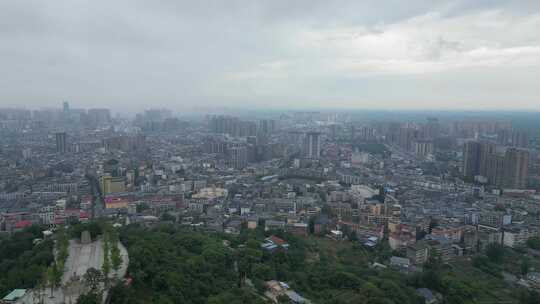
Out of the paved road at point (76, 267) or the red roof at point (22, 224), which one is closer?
the paved road at point (76, 267)

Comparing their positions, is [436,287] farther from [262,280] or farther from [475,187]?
[475,187]

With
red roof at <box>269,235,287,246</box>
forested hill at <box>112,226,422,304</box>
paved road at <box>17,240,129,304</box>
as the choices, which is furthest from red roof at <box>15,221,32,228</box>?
red roof at <box>269,235,287,246</box>

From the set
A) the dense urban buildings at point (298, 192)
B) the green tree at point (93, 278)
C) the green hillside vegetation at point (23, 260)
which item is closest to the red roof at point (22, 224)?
the dense urban buildings at point (298, 192)

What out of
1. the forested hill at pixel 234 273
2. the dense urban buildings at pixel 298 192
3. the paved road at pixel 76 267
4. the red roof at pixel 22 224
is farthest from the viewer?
the red roof at pixel 22 224

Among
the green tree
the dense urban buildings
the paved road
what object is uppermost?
the green tree

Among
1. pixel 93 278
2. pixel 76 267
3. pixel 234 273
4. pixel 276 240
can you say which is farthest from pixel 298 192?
pixel 93 278

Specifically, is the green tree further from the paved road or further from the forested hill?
the forested hill

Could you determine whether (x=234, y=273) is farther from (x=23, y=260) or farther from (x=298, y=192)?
(x=298, y=192)

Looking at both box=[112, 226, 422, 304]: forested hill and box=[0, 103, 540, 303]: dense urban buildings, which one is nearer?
box=[112, 226, 422, 304]: forested hill

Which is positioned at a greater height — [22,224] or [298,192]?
[298,192]

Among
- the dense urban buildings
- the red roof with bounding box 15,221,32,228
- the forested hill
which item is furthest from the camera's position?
the red roof with bounding box 15,221,32,228

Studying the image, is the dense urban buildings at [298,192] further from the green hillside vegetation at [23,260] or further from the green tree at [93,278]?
the green tree at [93,278]

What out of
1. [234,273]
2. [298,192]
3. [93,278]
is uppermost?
[93,278]
